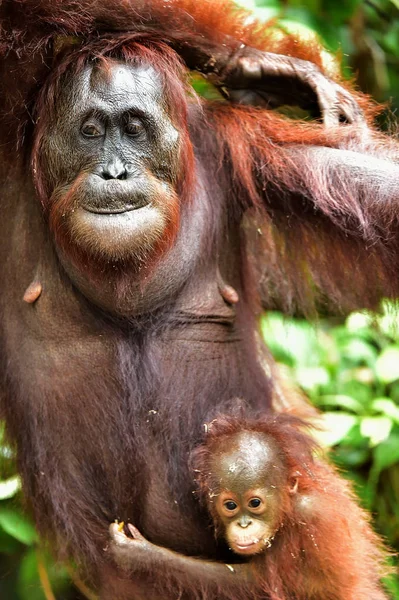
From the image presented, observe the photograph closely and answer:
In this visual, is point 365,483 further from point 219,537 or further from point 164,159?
point 164,159

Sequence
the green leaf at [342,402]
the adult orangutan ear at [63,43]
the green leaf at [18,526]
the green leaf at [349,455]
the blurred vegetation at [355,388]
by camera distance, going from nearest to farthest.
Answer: the adult orangutan ear at [63,43], the green leaf at [18,526], the blurred vegetation at [355,388], the green leaf at [342,402], the green leaf at [349,455]

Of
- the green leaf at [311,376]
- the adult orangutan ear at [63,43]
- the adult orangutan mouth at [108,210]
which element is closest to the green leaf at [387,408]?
the green leaf at [311,376]

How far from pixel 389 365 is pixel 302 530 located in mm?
937

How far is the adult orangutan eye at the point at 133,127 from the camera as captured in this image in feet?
9.67

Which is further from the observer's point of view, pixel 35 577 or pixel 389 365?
pixel 35 577

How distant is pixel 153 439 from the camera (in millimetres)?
3209

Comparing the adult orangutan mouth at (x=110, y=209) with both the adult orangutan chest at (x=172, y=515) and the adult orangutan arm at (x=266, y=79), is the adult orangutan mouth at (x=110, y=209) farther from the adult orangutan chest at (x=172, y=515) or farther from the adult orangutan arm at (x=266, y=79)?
the adult orangutan chest at (x=172, y=515)

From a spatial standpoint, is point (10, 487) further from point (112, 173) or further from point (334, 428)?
point (112, 173)

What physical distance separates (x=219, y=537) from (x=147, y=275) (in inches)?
34.8

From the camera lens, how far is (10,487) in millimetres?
3611

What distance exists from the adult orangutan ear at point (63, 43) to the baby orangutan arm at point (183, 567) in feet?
5.22

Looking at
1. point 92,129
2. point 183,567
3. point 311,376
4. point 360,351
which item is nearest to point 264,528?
point 183,567

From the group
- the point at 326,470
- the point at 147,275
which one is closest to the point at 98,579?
the point at 326,470

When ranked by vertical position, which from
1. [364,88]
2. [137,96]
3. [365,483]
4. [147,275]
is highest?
[137,96]
